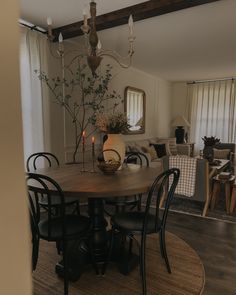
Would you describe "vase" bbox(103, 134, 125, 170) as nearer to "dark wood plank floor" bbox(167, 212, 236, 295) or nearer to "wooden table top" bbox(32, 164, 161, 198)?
"wooden table top" bbox(32, 164, 161, 198)

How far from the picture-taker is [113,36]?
3.70 metres

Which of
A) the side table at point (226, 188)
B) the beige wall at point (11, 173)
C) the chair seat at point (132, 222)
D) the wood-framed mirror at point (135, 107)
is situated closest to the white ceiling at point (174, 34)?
the wood-framed mirror at point (135, 107)

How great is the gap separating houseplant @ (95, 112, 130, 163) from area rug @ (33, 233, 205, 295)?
40.2 inches

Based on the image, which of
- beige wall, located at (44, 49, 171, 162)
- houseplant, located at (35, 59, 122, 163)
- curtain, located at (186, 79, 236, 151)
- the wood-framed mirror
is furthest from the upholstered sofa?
curtain, located at (186, 79, 236, 151)

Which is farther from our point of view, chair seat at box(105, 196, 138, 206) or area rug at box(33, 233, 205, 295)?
chair seat at box(105, 196, 138, 206)

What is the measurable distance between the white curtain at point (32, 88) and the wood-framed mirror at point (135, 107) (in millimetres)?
2332

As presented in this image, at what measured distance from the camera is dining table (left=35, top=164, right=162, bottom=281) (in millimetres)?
1616

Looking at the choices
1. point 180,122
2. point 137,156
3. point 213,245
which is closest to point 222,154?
point 180,122

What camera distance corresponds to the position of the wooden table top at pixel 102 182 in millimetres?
1598

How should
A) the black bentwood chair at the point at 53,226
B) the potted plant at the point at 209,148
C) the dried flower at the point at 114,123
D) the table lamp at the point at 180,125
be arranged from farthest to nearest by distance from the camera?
the table lamp at the point at 180,125
the potted plant at the point at 209,148
the dried flower at the point at 114,123
the black bentwood chair at the point at 53,226

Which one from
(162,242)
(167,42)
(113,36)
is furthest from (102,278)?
(167,42)

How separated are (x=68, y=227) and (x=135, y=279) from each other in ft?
2.33

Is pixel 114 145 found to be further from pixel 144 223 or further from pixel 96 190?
pixel 144 223

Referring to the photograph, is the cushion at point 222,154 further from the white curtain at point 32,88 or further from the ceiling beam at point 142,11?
the white curtain at point 32,88
